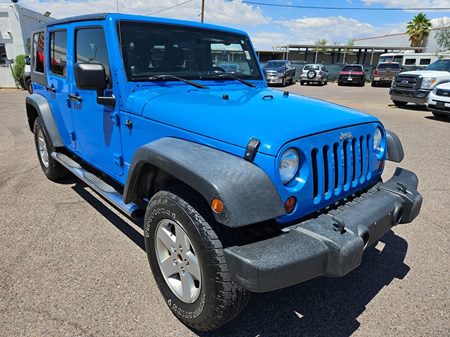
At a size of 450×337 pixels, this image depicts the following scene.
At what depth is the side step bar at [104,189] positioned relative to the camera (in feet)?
9.39

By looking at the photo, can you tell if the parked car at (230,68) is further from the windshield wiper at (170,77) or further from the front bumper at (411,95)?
the front bumper at (411,95)

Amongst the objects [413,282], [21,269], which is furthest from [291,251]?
[21,269]

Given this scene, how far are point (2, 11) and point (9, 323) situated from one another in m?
24.4

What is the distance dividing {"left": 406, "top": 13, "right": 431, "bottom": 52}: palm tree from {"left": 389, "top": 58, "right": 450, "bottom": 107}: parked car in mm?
41085

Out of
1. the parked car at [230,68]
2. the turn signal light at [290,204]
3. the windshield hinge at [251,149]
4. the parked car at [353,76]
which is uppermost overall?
the parked car at [230,68]

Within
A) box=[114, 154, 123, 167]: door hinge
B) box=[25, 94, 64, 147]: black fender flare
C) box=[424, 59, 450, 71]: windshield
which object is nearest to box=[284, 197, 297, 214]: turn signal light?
box=[114, 154, 123, 167]: door hinge

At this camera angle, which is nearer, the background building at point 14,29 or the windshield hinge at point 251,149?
the windshield hinge at point 251,149

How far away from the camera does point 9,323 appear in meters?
2.34

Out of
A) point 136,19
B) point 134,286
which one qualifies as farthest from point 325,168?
point 136,19

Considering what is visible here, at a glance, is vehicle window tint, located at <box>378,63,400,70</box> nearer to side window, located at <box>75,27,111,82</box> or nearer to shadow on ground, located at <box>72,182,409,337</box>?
shadow on ground, located at <box>72,182,409,337</box>

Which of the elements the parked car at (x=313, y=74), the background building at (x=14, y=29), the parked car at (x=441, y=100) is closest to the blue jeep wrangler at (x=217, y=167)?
the parked car at (x=441, y=100)

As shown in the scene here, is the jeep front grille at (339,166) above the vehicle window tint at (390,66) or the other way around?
above

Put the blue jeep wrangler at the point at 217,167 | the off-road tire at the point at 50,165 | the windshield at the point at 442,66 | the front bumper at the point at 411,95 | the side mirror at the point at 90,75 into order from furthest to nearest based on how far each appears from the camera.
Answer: the windshield at the point at 442,66 → the front bumper at the point at 411,95 → the off-road tire at the point at 50,165 → the side mirror at the point at 90,75 → the blue jeep wrangler at the point at 217,167

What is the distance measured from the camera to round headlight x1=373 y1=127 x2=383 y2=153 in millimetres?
2827
